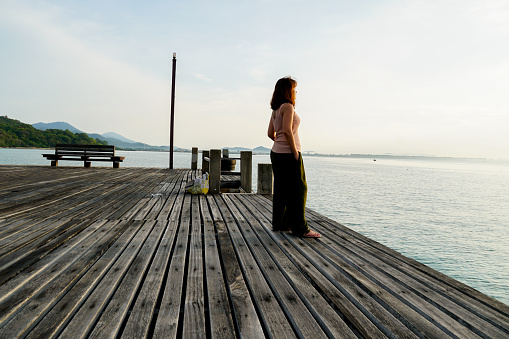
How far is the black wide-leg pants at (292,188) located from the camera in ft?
11.5

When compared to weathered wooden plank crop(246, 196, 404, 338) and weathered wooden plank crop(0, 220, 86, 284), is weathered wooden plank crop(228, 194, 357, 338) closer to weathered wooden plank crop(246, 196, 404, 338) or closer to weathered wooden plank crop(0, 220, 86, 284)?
weathered wooden plank crop(246, 196, 404, 338)

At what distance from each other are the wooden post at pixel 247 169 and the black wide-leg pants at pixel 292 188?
11.5 feet

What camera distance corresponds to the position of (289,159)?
3.53 m

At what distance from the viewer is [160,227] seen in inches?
150

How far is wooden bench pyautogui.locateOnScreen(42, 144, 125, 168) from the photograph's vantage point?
48.8ft

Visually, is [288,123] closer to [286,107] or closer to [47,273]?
[286,107]

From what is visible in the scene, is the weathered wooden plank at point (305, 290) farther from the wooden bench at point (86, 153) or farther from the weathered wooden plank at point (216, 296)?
the wooden bench at point (86, 153)

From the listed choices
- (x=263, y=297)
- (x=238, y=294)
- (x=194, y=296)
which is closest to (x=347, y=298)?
(x=263, y=297)

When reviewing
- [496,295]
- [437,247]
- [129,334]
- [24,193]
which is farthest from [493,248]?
[24,193]

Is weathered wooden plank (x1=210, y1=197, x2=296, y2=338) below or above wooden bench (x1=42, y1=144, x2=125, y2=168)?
below

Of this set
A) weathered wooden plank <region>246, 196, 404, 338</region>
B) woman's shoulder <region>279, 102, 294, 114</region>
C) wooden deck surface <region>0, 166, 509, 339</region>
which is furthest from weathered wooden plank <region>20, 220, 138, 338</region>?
woman's shoulder <region>279, 102, 294, 114</region>

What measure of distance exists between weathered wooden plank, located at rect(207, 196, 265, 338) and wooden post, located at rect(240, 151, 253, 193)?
3905 mm

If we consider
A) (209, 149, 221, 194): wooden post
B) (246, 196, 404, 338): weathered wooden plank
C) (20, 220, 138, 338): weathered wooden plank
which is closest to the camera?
(20, 220, 138, 338): weathered wooden plank

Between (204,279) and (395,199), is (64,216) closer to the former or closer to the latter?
(204,279)
